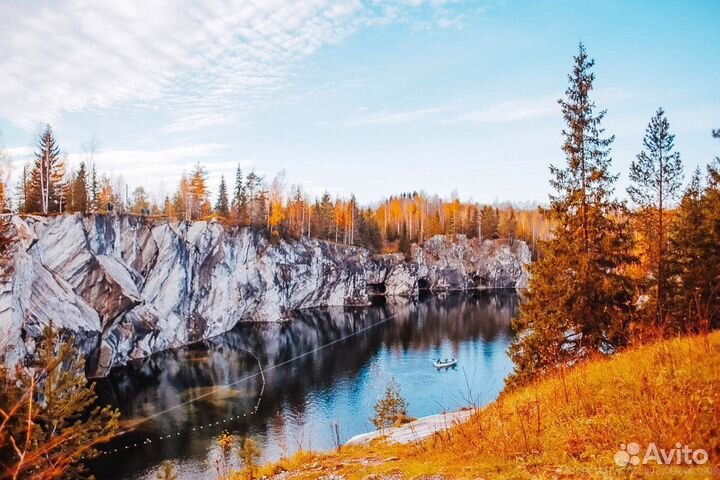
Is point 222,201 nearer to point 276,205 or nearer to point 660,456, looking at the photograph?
point 276,205

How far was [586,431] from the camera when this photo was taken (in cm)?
618

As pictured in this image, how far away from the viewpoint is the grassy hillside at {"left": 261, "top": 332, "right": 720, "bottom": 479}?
518 cm

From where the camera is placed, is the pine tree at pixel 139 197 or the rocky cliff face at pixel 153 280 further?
the pine tree at pixel 139 197

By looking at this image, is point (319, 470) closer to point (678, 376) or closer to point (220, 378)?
point (678, 376)

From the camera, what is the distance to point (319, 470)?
302 inches

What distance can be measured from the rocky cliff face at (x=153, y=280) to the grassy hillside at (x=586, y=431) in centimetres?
1202

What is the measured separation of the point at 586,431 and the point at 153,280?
5640 centimetres

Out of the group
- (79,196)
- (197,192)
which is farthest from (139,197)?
(79,196)

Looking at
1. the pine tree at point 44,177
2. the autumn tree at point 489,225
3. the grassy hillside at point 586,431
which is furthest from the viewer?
the autumn tree at point 489,225

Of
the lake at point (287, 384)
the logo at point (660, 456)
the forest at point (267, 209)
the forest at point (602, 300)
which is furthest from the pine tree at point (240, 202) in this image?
the logo at point (660, 456)

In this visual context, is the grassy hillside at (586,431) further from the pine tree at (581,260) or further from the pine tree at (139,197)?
the pine tree at (139,197)

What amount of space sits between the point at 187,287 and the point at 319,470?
57.3 metres

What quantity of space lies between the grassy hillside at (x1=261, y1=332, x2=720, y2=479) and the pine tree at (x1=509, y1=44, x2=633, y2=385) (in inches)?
274

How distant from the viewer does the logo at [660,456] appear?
15.9 feet
